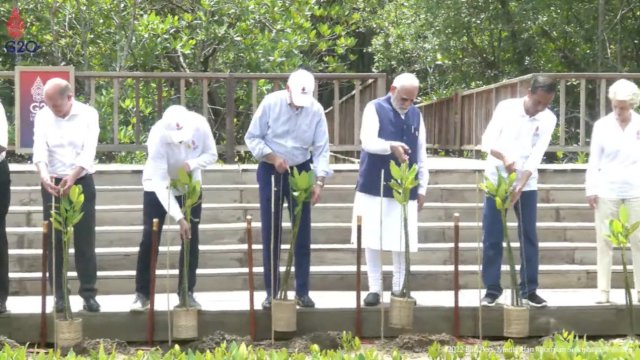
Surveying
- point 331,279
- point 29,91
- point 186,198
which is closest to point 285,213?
point 331,279

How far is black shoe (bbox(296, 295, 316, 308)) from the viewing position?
319 inches

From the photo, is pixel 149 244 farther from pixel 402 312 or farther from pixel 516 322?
pixel 516 322

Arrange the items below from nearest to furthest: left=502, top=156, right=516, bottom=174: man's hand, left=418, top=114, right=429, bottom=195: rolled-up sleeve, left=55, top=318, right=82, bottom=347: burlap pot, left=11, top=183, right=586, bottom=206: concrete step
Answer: left=55, top=318, right=82, bottom=347: burlap pot < left=502, top=156, right=516, bottom=174: man's hand < left=418, top=114, right=429, bottom=195: rolled-up sleeve < left=11, top=183, right=586, bottom=206: concrete step

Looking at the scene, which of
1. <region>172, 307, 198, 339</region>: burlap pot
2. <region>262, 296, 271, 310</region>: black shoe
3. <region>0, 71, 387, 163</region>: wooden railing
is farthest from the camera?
<region>0, 71, 387, 163</region>: wooden railing

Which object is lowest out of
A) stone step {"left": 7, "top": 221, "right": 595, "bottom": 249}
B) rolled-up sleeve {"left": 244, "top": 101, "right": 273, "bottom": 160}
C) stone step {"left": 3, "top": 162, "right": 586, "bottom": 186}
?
stone step {"left": 7, "top": 221, "right": 595, "bottom": 249}

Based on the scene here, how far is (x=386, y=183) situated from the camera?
8344 millimetres

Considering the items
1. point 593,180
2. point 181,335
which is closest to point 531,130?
point 593,180

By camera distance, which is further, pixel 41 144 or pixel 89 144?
pixel 89 144

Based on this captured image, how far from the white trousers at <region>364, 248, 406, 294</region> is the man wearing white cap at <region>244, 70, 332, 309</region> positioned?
1.53ft

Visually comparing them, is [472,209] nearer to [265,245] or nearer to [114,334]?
[265,245]

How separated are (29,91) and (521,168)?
573cm

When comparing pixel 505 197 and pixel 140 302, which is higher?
pixel 505 197

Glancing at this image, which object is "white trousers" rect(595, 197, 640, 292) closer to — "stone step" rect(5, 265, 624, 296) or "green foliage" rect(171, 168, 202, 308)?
"stone step" rect(5, 265, 624, 296)

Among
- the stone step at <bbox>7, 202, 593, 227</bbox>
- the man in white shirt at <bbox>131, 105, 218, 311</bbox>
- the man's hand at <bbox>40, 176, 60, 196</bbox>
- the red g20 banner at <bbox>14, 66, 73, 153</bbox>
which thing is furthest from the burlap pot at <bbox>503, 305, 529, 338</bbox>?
the red g20 banner at <bbox>14, 66, 73, 153</bbox>
